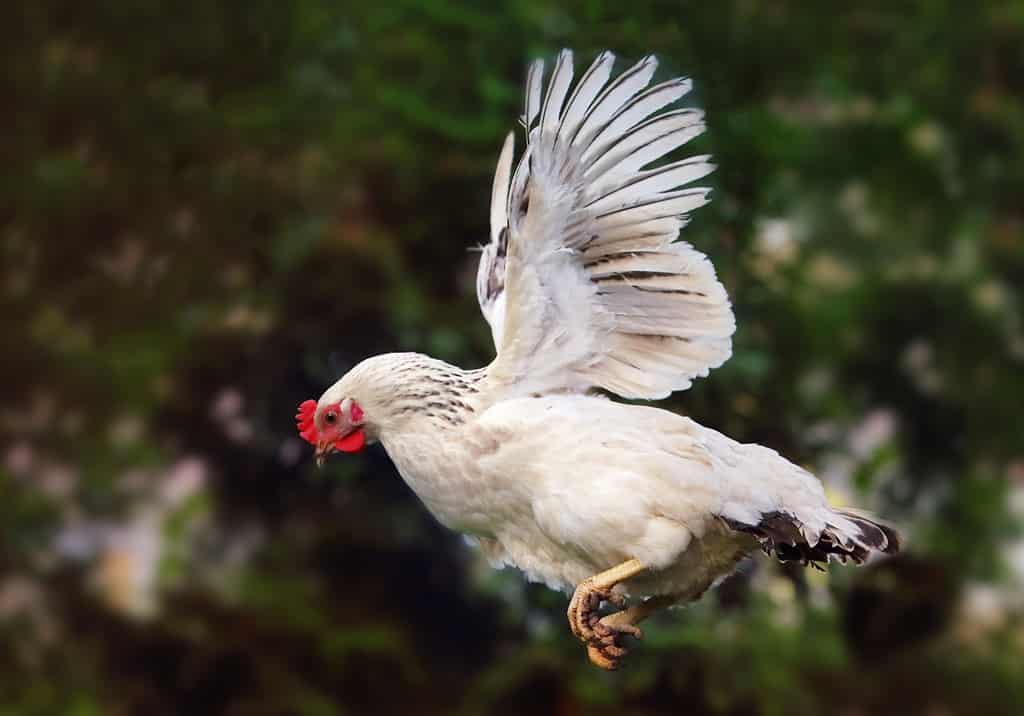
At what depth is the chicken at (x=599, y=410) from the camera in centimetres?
125

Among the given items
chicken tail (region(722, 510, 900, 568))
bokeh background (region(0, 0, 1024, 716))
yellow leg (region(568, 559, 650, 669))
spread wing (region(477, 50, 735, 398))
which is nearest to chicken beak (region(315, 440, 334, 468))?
spread wing (region(477, 50, 735, 398))

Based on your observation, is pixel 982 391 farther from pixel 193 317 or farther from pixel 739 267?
pixel 193 317

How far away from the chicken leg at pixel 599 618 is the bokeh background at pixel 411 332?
1.00 m

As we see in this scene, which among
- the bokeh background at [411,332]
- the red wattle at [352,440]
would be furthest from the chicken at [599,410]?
the bokeh background at [411,332]

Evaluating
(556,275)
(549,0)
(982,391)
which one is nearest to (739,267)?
(549,0)

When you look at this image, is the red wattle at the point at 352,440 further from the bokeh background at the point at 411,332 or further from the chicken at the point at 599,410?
the bokeh background at the point at 411,332

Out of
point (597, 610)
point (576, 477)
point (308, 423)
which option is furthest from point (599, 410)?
point (308, 423)

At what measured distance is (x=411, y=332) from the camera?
2.67 metres

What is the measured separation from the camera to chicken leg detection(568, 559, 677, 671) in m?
1.24

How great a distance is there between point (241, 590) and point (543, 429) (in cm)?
199

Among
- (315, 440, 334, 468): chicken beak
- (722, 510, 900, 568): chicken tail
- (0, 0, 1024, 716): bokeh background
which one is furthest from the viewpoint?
(0, 0, 1024, 716): bokeh background

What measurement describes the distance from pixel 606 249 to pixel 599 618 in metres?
0.35

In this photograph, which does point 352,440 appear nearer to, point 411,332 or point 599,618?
point 599,618

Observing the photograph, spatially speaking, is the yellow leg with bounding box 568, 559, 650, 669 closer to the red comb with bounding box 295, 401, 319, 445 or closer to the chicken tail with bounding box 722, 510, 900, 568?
the chicken tail with bounding box 722, 510, 900, 568
